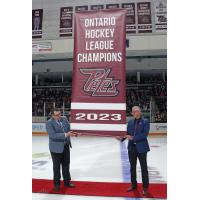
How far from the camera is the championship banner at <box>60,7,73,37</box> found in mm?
14812

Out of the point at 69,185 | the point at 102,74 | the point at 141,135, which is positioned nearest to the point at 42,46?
the point at 69,185

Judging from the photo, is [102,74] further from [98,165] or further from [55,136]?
[98,165]

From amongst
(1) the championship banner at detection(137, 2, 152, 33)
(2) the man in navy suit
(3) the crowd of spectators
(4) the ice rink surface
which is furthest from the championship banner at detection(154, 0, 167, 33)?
(2) the man in navy suit

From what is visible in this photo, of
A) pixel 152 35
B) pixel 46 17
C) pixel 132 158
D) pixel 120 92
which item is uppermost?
pixel 46 17

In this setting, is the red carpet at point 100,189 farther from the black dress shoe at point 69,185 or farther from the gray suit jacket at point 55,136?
the gray suit jacket at point 55,136

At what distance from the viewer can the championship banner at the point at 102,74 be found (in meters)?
4.11

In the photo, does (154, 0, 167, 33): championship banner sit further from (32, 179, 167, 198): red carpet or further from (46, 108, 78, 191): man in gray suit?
(46, 108, 78, 191): man in gray suit

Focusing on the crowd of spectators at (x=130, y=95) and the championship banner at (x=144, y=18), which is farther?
the crowd of spectators at (x=130, y=95)

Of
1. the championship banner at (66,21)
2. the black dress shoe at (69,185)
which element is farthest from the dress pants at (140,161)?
the championship banner at (66,21)

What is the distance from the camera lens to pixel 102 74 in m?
4.14
